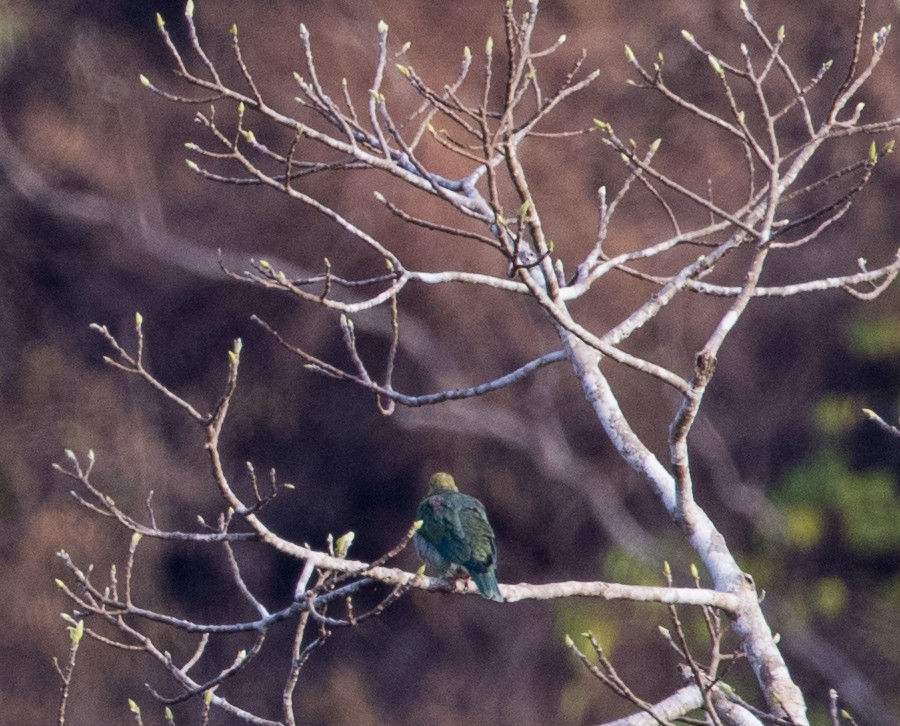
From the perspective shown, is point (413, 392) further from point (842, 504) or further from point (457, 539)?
point (457, 539)

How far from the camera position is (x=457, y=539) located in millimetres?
4805

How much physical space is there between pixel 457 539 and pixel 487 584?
479 millimetres

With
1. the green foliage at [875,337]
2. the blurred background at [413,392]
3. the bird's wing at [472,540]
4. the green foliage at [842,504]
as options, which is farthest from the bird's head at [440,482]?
the green foliage at [875,337]

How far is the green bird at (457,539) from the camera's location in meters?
4.53

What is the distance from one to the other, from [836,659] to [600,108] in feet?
16.8

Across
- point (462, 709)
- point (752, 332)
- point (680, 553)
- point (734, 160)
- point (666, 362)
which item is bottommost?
point (462, 709)

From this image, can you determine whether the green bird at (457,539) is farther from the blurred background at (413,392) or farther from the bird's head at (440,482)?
the blurred background at (413,392)

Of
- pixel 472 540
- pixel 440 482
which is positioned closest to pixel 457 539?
pixel 472 540

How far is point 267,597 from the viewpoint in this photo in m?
12.2

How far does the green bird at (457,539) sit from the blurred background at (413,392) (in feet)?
17.7

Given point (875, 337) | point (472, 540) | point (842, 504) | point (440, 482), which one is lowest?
point (472, 540)

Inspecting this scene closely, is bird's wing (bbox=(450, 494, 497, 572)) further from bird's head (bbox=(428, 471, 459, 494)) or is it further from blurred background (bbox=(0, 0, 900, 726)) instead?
blurred background (bbox=(0, 0, 900, 726))

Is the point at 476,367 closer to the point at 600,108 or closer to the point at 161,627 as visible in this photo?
the point at 600,108

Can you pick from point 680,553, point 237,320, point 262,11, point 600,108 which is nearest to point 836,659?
point 680,553
